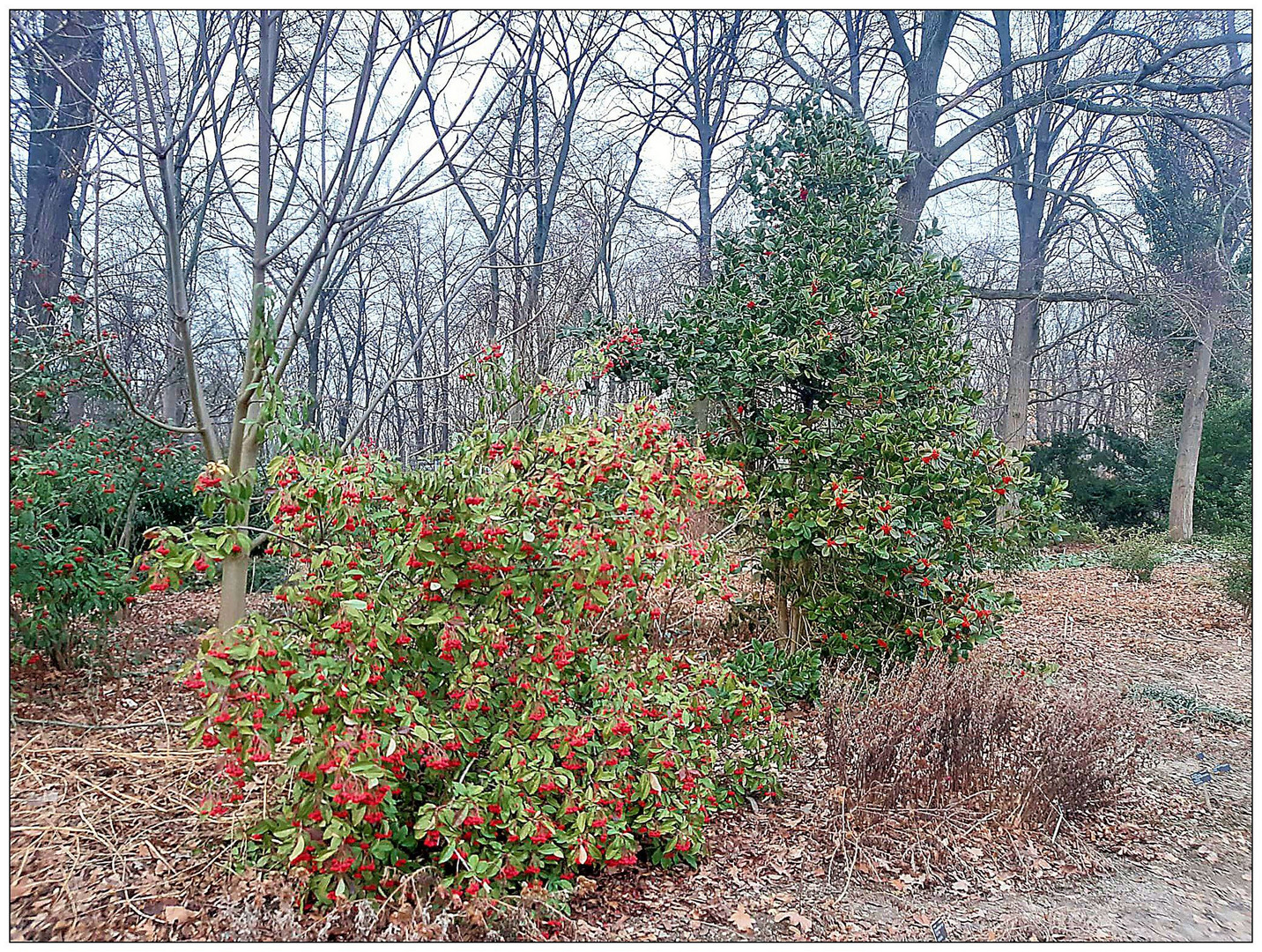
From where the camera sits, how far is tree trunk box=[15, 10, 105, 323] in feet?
12.7

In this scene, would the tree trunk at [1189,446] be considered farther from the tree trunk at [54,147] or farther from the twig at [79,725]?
the twig at [79,725]

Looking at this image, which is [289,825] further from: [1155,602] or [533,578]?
[1155,602]

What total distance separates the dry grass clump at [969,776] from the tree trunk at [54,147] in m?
4.37

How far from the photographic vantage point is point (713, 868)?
2.79 m

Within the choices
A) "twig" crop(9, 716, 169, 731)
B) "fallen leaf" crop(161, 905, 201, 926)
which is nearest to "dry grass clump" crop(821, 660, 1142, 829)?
"fallen leaf" crop(161, 905, 201, 926)

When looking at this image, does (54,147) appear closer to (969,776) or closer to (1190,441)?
(969,776)

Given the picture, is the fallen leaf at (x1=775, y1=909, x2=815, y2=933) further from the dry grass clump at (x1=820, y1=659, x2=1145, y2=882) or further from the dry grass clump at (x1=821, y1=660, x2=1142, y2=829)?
the dry grass clump at (x1=821, y1=660, x2=1142, y2=829)

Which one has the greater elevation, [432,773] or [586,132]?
[586,132]

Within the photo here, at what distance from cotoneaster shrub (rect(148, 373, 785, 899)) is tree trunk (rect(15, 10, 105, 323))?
2641 millimetres

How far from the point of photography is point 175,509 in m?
6.29

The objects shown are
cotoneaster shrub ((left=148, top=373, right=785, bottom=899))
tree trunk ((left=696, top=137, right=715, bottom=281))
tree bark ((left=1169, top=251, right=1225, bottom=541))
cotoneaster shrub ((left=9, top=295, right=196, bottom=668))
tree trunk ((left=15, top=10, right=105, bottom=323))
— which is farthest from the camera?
tree bark ((left=1169, top=251, right=1225, bottom=541))

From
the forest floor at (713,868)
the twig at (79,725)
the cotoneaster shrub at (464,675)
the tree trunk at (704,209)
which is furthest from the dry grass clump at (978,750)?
the tree trunk at (704,209)

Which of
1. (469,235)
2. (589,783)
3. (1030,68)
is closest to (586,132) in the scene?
(469,235)

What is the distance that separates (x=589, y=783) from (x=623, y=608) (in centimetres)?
66
